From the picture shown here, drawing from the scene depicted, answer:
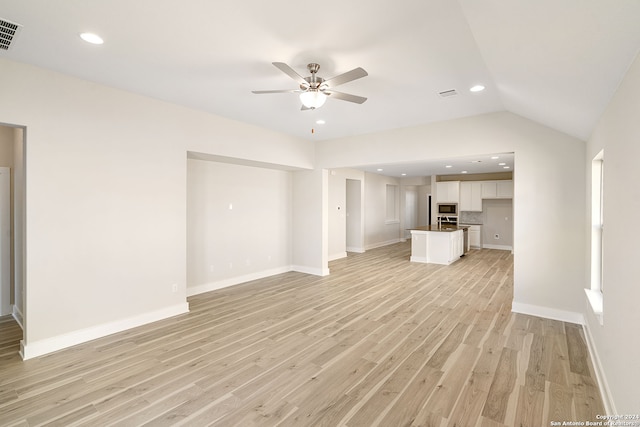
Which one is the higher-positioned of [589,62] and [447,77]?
[447,77]

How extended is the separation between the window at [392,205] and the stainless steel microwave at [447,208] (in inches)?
75.8

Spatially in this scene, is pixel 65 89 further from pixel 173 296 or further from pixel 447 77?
pixel 447 77

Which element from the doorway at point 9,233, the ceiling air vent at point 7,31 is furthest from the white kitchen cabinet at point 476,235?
the doorway at point 9,233

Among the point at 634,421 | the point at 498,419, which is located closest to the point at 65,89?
the point at 498,419

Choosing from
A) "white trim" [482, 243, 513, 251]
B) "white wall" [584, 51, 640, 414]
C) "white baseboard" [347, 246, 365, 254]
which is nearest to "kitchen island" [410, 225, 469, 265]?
"white baseboard" [347, 246, 365, 254]

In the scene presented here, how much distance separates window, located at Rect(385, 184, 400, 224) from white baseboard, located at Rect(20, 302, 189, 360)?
880 cm

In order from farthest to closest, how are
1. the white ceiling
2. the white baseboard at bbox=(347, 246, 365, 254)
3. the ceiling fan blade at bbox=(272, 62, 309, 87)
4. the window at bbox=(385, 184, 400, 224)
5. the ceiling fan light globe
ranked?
the window at bbox=(385, 184, 400, 224), the white baseboard at bbox=(347, 246, 365, 254), the ceiling fan light globe, the ceiling fan blade at bbox=(272, 62, 309, 87), the white ceiling

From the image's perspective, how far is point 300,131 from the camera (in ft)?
18.9

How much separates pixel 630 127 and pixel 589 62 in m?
0.50

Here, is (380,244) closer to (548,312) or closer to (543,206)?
(548,312)

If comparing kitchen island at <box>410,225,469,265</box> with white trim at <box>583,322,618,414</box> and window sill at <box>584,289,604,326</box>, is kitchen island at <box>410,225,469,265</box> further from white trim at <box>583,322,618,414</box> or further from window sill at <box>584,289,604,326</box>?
white trim at <box>583,322,618,414</box>

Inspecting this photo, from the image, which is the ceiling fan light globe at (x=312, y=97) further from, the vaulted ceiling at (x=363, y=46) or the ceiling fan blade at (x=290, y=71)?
the vaulted ceiling at (x=363, y=46)

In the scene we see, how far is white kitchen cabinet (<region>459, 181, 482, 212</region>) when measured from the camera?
1018 cm

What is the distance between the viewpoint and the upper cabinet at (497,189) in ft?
31.6
